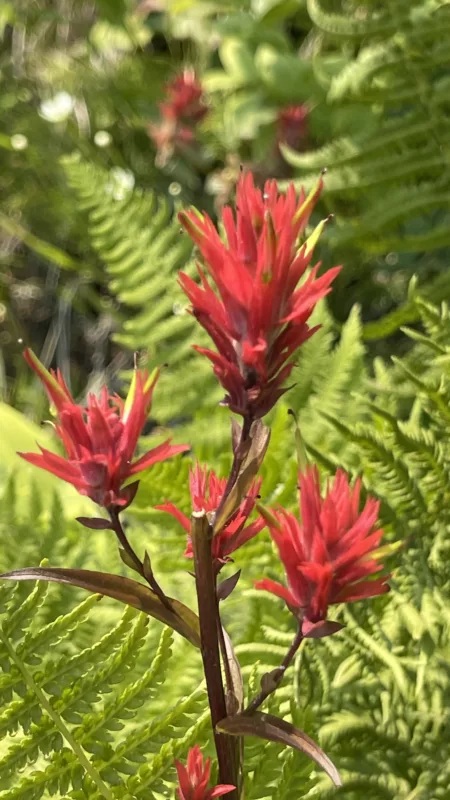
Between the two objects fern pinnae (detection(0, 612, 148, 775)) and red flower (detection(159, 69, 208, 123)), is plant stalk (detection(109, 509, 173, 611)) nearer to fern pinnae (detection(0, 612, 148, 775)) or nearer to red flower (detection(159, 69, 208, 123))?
fern pinnae (detection(0, 612, 148, 775))

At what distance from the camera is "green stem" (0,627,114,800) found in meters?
0.44

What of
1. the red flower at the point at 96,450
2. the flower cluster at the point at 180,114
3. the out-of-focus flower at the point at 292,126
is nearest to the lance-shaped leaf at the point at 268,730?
the red flower at the point at 96,450

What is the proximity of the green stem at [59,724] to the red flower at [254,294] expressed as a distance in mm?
214

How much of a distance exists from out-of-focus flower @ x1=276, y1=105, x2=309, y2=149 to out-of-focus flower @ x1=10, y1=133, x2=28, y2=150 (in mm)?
587

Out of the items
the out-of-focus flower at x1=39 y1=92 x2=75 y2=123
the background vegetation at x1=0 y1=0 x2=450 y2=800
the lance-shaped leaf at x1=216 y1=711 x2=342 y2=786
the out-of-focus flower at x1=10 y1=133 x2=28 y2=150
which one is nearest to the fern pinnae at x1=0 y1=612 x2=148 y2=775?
the background vegetation at x1=0 y1=0 x2=450 y2=800

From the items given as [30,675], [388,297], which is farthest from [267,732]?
[388,297]

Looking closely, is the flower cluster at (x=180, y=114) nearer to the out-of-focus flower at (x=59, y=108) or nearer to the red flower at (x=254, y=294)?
the out-of-focus flower at (x=59, y=108)

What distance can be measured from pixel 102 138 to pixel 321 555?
4.94 ft

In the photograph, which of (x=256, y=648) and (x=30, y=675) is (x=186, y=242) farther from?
(x=30, y=675)

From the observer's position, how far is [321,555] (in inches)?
14.0

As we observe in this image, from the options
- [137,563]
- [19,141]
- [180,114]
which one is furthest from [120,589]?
[19,141]

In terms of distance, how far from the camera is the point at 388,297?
1.35 m

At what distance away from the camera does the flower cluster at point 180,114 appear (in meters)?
1.50

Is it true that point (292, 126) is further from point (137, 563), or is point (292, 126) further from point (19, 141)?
point (137, 563)
